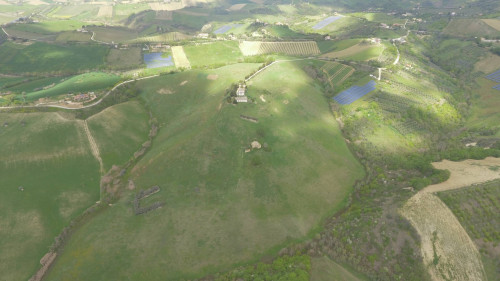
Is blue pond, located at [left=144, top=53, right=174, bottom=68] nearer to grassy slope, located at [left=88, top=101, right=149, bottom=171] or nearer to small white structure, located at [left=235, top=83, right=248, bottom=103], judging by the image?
grassy slope, located at [left=88, top=101, right=149, bottom=171]

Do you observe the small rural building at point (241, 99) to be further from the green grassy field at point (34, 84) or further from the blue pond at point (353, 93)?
the green grassy field at point (34, 84)

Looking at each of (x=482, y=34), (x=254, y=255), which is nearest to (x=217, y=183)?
(x=254, y=255)

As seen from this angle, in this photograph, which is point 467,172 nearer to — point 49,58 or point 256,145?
point 256,145

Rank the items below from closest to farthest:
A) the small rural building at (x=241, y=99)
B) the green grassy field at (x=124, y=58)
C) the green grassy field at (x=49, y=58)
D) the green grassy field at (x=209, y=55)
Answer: the small rural building at (x=241, y=99) < the green grassy field at (x=49, y=58) < the green grassy field at (x=124, y=58) < the green grassy field at (x=209, y=55)

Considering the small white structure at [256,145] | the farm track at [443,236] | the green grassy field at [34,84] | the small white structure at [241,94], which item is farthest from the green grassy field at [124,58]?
the farm track at [443,236]

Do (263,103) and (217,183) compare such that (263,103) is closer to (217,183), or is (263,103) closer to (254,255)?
(217,183)

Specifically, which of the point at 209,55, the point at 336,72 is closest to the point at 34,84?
the point at 209,55

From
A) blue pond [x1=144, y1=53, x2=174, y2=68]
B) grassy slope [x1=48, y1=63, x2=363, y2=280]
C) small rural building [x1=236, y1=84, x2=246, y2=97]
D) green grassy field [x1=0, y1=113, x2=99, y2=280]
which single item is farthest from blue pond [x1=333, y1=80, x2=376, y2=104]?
blue pond [x1=144, y1=53, x2=174, y2=68]
